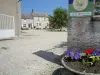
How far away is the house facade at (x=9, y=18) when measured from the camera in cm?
1925

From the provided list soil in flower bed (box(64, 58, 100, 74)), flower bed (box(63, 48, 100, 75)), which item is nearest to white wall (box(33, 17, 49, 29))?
flower bed (box(63, 48, 100, 75))

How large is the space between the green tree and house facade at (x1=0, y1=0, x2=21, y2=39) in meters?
33.1

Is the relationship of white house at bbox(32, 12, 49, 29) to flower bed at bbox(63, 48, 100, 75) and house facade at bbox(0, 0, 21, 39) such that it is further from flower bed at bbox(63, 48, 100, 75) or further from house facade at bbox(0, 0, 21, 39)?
flower bed at bbox(63, 48, 100, 75)

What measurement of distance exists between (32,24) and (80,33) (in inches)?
3309

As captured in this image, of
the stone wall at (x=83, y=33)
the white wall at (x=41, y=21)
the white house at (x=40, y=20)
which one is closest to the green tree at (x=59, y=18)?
the white house at (x=40, y=20)

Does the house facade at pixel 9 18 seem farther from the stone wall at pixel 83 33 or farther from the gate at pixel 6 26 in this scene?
the stone wall at pixel 83 33

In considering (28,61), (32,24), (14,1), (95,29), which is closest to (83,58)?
(95,29)

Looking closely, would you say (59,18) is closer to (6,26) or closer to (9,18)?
(9,18)

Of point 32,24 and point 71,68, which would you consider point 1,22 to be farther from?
point 32,24

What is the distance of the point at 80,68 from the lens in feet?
15.9

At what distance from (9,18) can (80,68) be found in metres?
17.2

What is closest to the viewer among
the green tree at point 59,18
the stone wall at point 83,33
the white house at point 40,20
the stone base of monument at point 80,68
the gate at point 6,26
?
the stone base of monument at point 80,68

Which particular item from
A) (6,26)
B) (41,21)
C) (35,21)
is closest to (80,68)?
(6,26)

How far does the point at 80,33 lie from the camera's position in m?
6.14
